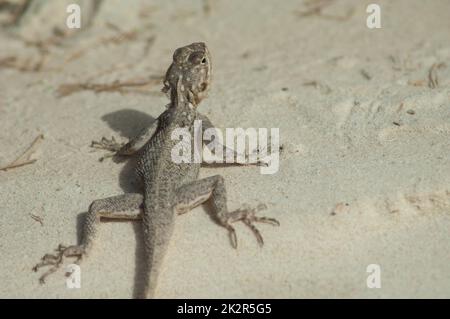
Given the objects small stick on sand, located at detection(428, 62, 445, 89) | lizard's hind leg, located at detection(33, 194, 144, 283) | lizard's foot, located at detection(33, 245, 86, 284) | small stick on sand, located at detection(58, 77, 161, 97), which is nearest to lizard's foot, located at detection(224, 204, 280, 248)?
lizard's hind leg, located at detection(33, 194, 144, 283)

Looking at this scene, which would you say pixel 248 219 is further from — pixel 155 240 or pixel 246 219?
pixel 155 240

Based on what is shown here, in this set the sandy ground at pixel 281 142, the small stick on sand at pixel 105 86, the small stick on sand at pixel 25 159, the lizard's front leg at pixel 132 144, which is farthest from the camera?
the small stick on sand at pixel 105 86

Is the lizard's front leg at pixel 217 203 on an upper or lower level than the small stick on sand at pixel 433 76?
lower

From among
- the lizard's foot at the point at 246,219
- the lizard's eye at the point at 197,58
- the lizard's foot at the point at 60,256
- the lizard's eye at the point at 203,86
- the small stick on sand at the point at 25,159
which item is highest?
the lizard's eye at the point at 197,58

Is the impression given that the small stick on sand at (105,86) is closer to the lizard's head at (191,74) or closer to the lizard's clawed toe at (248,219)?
the lizard's head at (191,74)

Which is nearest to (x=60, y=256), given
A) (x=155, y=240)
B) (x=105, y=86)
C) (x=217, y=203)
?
(x=155, y=240)

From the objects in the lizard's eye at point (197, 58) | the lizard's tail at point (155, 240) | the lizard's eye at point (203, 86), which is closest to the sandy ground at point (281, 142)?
the lizard's tail at point (155, 240)

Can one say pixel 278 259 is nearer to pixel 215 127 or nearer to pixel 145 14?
pixel 215 127
